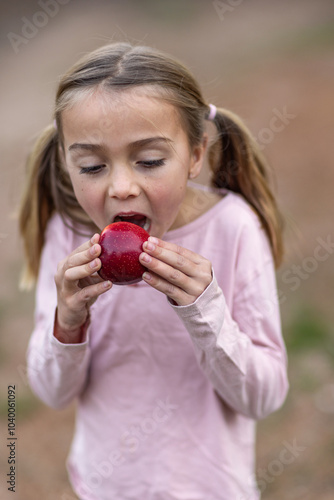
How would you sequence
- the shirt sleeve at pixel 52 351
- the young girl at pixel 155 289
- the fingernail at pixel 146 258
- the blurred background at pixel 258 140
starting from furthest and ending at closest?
the blurred background at pixel 258 140, the shirt sleeve at pixel 52 351, the young girl at pixel 155 289, the fingernail at pixel 146 258

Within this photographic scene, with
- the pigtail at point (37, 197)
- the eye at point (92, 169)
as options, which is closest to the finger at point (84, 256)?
the eye at point (92, 169)

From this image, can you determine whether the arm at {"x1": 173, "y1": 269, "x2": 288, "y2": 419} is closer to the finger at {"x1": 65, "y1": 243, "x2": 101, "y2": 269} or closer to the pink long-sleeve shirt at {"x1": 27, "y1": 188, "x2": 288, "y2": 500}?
the pink long-sleeve shirt at {"x1": 27, "y1": 188, "x2": 288, "y2": 500}

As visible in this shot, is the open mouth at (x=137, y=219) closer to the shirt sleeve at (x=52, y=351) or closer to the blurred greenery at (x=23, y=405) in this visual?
the shirt sleeve at (x=52, y=351)

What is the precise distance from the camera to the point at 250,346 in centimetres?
193

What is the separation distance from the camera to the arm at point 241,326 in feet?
5.61

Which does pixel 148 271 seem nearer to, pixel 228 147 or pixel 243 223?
pixel 243 223

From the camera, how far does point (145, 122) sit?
1.73 m

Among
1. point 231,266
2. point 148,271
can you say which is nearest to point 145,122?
point 148,271

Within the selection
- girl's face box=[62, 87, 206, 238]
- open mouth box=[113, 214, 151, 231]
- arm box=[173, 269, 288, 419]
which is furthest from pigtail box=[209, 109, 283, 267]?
open mouth box=[113, 214, 151, 231]

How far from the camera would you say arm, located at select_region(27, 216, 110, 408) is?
75.0 inches

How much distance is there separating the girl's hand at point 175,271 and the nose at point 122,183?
0.15 meters

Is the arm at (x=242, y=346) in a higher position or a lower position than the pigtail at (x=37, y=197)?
lower

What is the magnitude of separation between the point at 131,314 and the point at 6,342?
316 cm

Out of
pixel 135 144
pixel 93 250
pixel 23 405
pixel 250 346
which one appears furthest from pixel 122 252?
pixel 23 405
